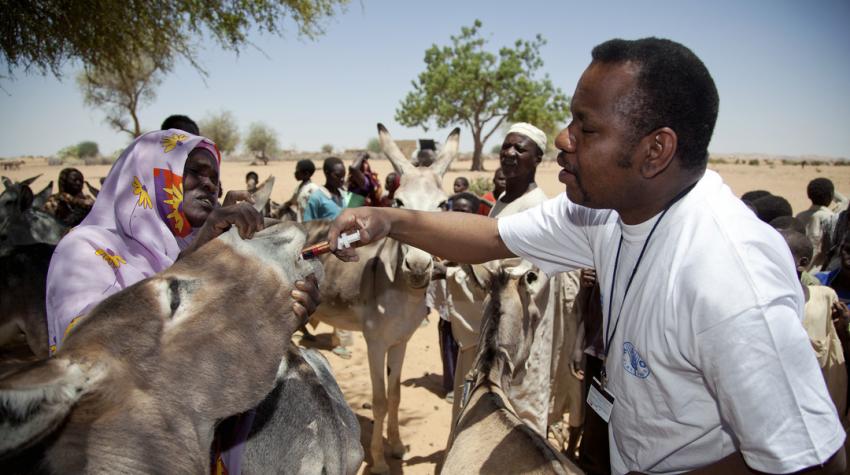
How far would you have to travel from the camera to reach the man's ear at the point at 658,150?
1.45 metres

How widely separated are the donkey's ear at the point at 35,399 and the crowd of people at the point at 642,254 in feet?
1.97

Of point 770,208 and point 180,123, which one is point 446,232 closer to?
point 180,123

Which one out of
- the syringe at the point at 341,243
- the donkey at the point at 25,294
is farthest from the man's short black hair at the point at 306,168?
the syringe at the point at 341,243

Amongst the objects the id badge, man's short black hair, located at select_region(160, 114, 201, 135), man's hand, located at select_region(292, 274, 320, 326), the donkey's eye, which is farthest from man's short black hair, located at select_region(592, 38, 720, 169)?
man's short black hair, located at select_region(160, 114, 201, 135)

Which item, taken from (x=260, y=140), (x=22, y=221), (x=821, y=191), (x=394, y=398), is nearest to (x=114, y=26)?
(x=22, y=221)

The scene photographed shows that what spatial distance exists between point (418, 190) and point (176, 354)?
3.34 m

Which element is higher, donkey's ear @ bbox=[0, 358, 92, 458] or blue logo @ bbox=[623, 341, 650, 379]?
donkey's ear @ bbox=[0, 358, 92, 458]

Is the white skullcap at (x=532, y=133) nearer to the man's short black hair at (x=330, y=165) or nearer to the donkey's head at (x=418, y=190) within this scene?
the donkey's head at (x=418, y=190)

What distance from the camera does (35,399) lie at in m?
0.88

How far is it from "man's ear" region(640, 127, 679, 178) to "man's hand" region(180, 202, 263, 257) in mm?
1255

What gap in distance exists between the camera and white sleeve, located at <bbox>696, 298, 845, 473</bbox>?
116 centimetres

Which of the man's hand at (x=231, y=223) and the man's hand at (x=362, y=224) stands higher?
the man's hand at (x=231, y=223)

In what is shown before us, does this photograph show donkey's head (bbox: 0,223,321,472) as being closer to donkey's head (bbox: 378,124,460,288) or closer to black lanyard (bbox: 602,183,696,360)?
black lanyard (bbox: 602,183,696,360)

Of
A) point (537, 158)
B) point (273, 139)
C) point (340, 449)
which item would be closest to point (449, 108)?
point (273, 139)
